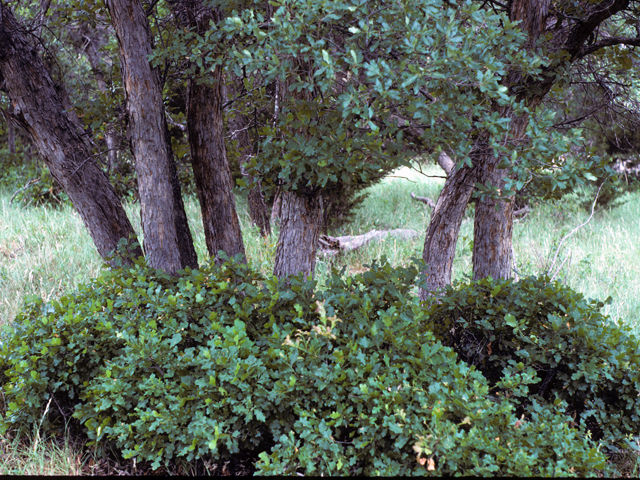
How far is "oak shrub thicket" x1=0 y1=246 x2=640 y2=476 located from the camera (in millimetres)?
2223

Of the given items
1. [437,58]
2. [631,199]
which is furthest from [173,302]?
[631,199]

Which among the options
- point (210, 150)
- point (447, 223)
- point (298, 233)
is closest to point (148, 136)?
A: point (210, 150)

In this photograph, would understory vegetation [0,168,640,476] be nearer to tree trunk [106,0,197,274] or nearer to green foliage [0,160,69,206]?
tree trunk [106,0,197,274]

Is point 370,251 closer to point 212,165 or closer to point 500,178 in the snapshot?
point 500,178

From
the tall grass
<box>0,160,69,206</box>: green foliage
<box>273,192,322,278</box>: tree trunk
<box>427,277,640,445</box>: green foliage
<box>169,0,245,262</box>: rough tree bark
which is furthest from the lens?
<box>0,160,69,206</box>: green foliage

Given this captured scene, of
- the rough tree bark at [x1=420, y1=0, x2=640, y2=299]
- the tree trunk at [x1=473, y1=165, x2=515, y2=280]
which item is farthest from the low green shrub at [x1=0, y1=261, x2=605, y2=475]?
the tree trunk at [x1=473, y1=165, x2=515, y2=280]

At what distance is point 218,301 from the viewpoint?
10.5 feet

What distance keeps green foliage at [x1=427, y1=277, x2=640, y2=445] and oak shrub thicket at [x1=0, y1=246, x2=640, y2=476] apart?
14mm

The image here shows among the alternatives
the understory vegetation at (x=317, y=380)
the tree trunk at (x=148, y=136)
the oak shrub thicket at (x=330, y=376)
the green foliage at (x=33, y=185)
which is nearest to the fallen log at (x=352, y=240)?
the tree trunk at (x=148, y=136)

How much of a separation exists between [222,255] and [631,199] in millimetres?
11840

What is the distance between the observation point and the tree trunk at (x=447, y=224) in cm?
436

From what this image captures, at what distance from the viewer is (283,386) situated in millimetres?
2398

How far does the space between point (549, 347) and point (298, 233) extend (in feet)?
6.29

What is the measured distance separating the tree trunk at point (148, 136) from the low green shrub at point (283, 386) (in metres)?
0.67
